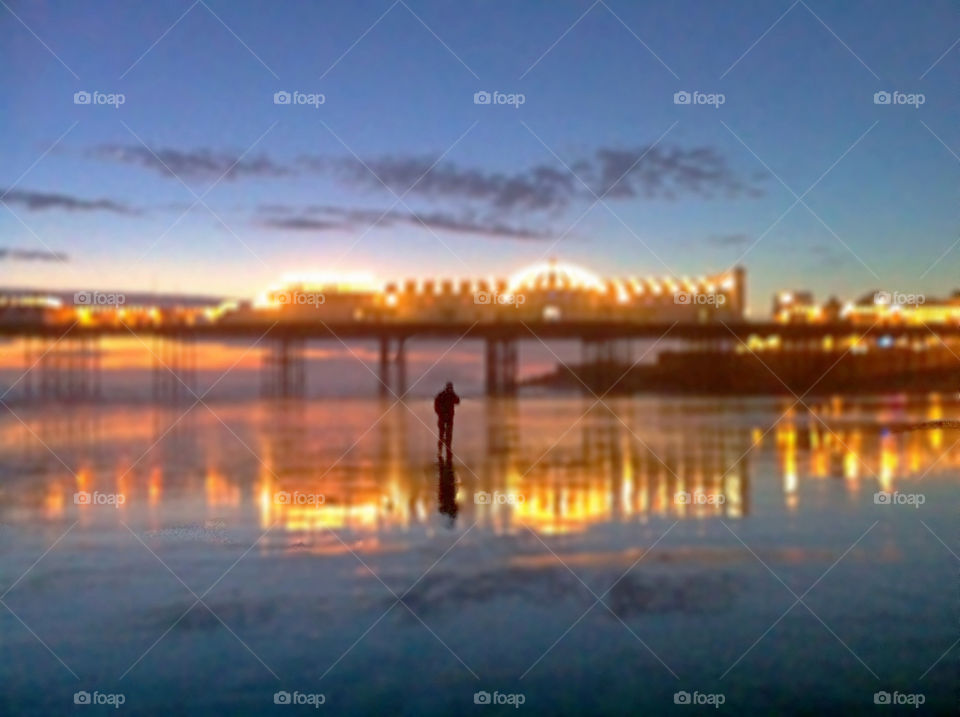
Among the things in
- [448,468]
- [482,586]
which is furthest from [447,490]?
[482,586]

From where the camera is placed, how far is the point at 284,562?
9062mm

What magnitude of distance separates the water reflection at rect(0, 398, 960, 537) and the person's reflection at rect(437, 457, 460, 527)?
4cm

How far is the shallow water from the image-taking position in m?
6.63

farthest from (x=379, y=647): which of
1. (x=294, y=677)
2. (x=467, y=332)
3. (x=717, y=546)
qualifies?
(x=467, y=332)

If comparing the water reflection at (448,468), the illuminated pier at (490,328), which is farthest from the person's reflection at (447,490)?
the illuminated pier at (490,328)

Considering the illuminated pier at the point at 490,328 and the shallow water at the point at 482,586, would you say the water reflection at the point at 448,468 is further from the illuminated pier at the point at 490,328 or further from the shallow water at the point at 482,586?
the illuminated pier at the point at 490,328

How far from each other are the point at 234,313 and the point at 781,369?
37.9m

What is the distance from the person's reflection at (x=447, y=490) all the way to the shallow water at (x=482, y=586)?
0.24 feet

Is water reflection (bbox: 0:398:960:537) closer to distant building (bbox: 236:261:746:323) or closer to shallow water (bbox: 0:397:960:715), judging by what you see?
shallow water (bbox: 0:397:960:715)

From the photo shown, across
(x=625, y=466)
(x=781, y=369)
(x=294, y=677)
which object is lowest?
(x=294, y=677)

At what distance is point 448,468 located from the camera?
15.8m

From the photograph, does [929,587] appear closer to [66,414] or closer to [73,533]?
[73,533]

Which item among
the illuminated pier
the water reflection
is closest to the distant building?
the illuminated pier

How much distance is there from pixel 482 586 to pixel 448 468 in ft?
24.6
